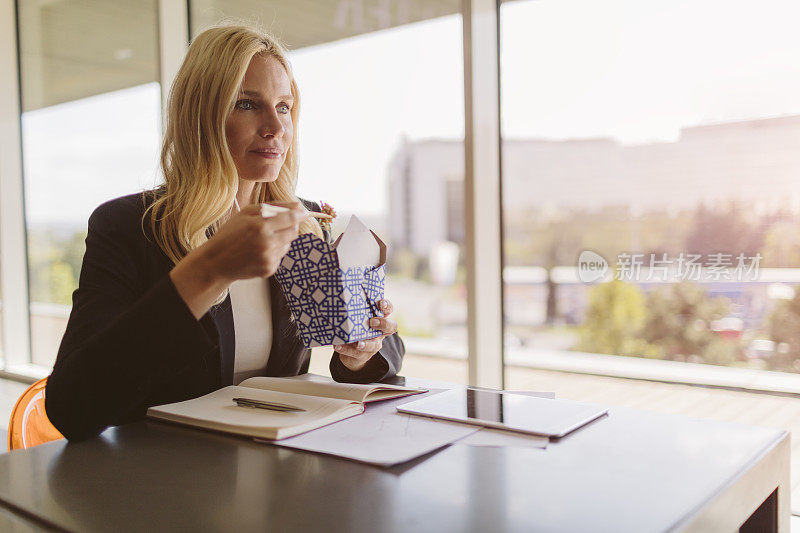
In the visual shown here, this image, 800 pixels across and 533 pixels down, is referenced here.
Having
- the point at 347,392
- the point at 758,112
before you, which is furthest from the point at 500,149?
the point at 347,392

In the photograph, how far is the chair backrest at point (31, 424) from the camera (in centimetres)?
134

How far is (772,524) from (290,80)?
1.34 metres

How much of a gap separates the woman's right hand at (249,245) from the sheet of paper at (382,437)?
10.5 inches

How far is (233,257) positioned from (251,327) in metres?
0.53

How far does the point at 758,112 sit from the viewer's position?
2178 millimetres

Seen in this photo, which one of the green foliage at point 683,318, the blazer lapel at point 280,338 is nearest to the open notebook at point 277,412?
the blazer lapel at point 280,338

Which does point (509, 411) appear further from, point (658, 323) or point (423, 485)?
point (658, 323)

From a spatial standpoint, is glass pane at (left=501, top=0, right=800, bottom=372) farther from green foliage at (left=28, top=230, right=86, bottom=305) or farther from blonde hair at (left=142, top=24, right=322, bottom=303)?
green foliage at (left=28, top=230, right=86, bottom=305)

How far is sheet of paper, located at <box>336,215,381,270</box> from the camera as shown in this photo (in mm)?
1083

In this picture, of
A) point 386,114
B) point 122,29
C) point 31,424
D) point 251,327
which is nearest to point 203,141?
point 251,327

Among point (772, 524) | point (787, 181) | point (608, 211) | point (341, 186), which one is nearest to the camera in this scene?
point (772, 524)

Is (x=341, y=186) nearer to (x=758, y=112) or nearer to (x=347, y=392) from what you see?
(x=758, y=112)

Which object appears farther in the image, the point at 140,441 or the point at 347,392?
the point at 347,392

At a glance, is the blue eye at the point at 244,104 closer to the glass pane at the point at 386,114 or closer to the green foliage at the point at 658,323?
the glass pane at the point at 386,114
